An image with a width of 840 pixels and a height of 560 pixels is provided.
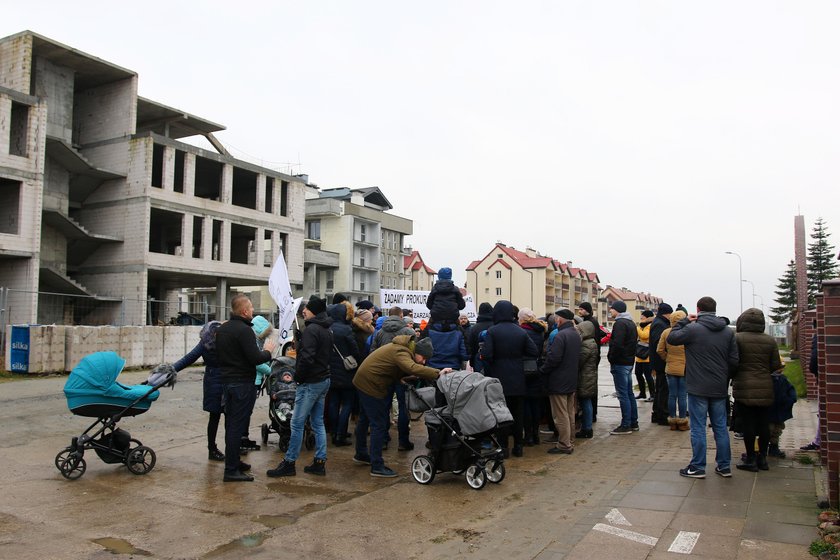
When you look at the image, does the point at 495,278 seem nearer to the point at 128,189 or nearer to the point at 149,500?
the point at 128,189

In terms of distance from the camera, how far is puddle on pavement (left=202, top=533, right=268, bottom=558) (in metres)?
4.93

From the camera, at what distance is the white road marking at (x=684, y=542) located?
4.90 m

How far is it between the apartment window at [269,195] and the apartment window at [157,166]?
7.21 metres

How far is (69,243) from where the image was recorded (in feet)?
117

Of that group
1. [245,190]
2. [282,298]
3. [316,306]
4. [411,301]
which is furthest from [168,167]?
[316,306]

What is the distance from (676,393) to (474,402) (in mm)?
5201

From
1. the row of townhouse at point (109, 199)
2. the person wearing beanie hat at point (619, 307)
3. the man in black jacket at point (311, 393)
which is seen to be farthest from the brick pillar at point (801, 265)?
the row of townhouse at point (109, 199)

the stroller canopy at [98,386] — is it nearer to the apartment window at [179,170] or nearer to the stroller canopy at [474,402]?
the stroller canopy at [474,402]

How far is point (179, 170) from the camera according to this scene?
137 feet

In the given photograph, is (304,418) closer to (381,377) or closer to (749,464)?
(381,377)

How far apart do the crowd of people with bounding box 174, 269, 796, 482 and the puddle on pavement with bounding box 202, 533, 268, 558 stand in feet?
6.19

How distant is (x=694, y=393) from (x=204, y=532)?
5.23 metres

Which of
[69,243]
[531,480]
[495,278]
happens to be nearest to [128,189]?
[69,243]

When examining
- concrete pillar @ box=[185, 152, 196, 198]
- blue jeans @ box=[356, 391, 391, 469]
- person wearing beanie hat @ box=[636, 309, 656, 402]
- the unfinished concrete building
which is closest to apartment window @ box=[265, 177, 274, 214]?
the unfinished concrete building
